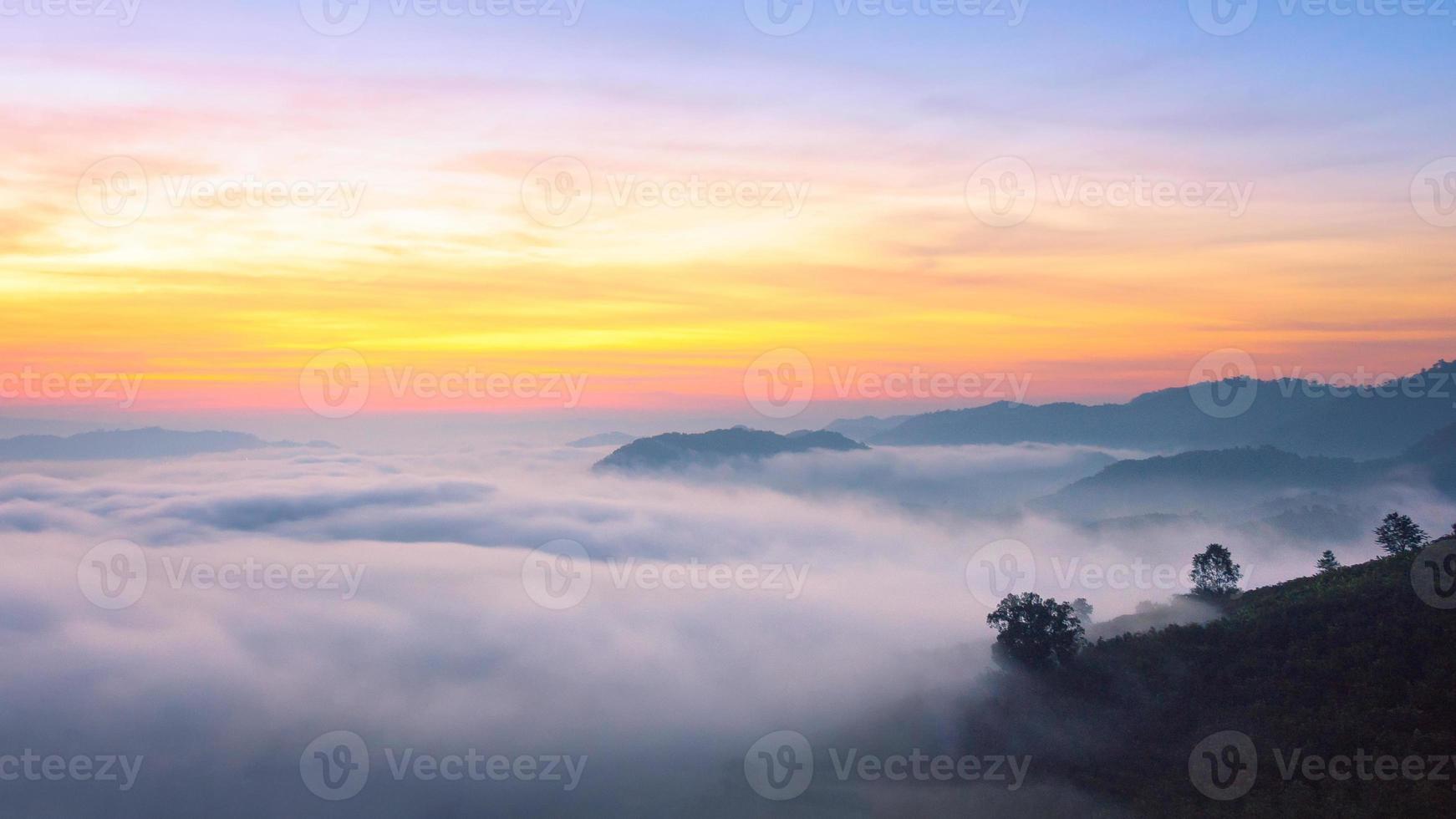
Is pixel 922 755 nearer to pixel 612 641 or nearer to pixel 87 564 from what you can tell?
pixel 612 641

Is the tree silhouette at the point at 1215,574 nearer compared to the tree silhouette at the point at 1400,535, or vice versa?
the tree silhouette at the point at 1400,535

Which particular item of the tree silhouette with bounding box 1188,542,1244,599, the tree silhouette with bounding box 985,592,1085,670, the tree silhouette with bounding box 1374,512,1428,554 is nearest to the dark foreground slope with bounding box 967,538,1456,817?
the tree silhouette with bounding box 985,592,1085,670

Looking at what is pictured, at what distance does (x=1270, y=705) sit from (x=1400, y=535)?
44142 mm

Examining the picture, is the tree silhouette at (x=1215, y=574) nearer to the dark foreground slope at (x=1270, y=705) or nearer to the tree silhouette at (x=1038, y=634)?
the dark foreground slope at (x=1270, y=705)

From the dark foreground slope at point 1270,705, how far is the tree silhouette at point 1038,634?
160 cm

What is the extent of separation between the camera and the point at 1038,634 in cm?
7012

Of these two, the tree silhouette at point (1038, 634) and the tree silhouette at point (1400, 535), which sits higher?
the tree silhouette at point (1400, 535)

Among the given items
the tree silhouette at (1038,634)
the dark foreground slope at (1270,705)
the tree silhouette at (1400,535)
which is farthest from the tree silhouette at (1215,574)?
the tree silhouette at (1038,634)

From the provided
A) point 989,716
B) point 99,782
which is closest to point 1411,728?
point 989,716

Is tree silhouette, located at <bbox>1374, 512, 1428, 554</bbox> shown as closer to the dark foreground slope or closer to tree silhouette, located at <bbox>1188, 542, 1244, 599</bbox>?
the dark foreground slope

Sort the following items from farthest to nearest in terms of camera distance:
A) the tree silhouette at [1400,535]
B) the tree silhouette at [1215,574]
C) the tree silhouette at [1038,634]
A: the tree silhouette at [1215,574] → the tree silhouette at [1400,535] → the tree silhouette at [1038,634]

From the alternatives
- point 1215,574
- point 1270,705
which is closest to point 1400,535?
point 1215,574

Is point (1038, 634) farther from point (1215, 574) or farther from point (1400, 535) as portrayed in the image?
point (1400, 535)

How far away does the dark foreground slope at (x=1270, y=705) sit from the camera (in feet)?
151
